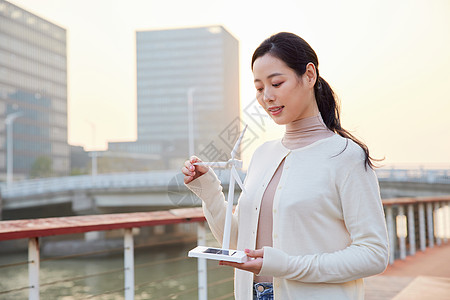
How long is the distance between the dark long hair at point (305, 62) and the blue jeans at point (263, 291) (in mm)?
450

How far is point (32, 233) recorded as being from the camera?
73.0 inches

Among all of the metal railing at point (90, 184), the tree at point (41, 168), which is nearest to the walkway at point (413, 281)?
the metal railing at point (90, 184)

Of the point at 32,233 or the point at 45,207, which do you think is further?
the point at 45,207

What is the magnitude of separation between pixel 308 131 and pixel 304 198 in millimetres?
247

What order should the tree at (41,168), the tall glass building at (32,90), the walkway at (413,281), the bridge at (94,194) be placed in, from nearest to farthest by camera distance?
the walkway at (413,281) < the bridge at (94,194) < the tall glass building at (32,90) < the tree at (41,168)

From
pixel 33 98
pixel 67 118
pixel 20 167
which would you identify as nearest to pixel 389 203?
pixel 20 167

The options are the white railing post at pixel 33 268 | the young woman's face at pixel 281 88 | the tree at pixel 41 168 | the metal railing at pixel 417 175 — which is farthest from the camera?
the tree at pixel 41 168

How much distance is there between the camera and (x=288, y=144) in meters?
1.44

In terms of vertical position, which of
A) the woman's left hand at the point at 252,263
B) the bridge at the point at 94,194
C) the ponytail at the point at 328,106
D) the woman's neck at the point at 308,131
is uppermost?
the ponytail at the point at 328,106

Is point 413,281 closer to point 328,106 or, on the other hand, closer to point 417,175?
point 328,106

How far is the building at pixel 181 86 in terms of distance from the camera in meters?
70.9

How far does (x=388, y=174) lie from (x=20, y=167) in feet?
147

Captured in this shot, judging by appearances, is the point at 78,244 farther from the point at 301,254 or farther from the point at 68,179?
the point at 301,254

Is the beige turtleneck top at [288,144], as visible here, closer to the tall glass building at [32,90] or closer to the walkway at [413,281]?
the walkway at [413,281]
